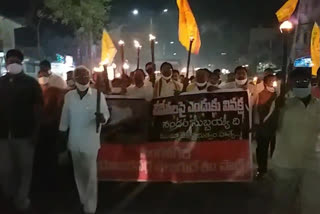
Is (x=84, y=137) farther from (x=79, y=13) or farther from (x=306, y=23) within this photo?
(x=306, y=23)

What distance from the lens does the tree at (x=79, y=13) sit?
27359 millimetres

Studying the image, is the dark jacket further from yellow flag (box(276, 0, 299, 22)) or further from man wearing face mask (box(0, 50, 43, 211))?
yellow flag (box(276, 0, 299, 22))

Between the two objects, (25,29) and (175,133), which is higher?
(25,29)

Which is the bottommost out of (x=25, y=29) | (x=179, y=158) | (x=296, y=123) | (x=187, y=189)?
(x=187, y=189)

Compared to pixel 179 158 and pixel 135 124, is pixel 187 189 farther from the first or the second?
pixel 135 124

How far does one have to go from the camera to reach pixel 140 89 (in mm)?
9719

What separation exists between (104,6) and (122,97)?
75.1 feet

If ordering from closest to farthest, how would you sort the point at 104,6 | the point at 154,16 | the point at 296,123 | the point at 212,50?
the point at 296,123, the point at 104,6, the point at 154,16, the point at 212,50

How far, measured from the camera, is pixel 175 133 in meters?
8.11

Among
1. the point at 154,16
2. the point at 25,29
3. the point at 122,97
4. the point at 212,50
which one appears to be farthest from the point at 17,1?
the point at 212,50

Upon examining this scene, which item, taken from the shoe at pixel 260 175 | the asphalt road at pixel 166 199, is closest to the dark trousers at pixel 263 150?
the shoe at pixel 260 175

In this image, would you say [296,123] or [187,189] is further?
[187,189]

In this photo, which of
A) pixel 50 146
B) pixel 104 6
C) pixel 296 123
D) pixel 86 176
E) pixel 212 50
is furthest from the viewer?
pixel 212 50

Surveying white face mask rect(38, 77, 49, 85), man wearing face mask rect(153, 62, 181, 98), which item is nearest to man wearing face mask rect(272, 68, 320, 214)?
man wearing face mask rect(153, 62, 181, 98)
